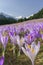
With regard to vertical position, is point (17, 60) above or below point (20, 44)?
below

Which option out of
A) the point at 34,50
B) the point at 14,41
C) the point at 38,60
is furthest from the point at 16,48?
the point at 34,50

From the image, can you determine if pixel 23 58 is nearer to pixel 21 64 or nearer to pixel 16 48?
pixel 16 48

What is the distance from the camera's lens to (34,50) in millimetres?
2055

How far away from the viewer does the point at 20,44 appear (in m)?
2.88

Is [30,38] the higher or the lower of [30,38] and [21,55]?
the higher

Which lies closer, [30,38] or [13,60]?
[13,60]

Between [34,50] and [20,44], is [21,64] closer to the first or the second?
[20,44]

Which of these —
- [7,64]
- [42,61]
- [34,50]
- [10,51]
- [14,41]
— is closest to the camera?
[34,50]

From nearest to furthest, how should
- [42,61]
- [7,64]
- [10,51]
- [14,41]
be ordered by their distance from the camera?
[7,64]
[42,61]
[14,41]
[10,51]

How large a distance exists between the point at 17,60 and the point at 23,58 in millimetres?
165

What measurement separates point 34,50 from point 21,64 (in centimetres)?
78

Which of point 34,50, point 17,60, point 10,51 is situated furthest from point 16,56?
point 34,50

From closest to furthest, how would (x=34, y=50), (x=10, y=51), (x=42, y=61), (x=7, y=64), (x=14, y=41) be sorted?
(x=34, y=50) < (x=7, y=64) < (x=42, y=61) < (x=14, y=41) < (x=10, y=51)

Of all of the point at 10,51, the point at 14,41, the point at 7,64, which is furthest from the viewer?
the point at 10,51
